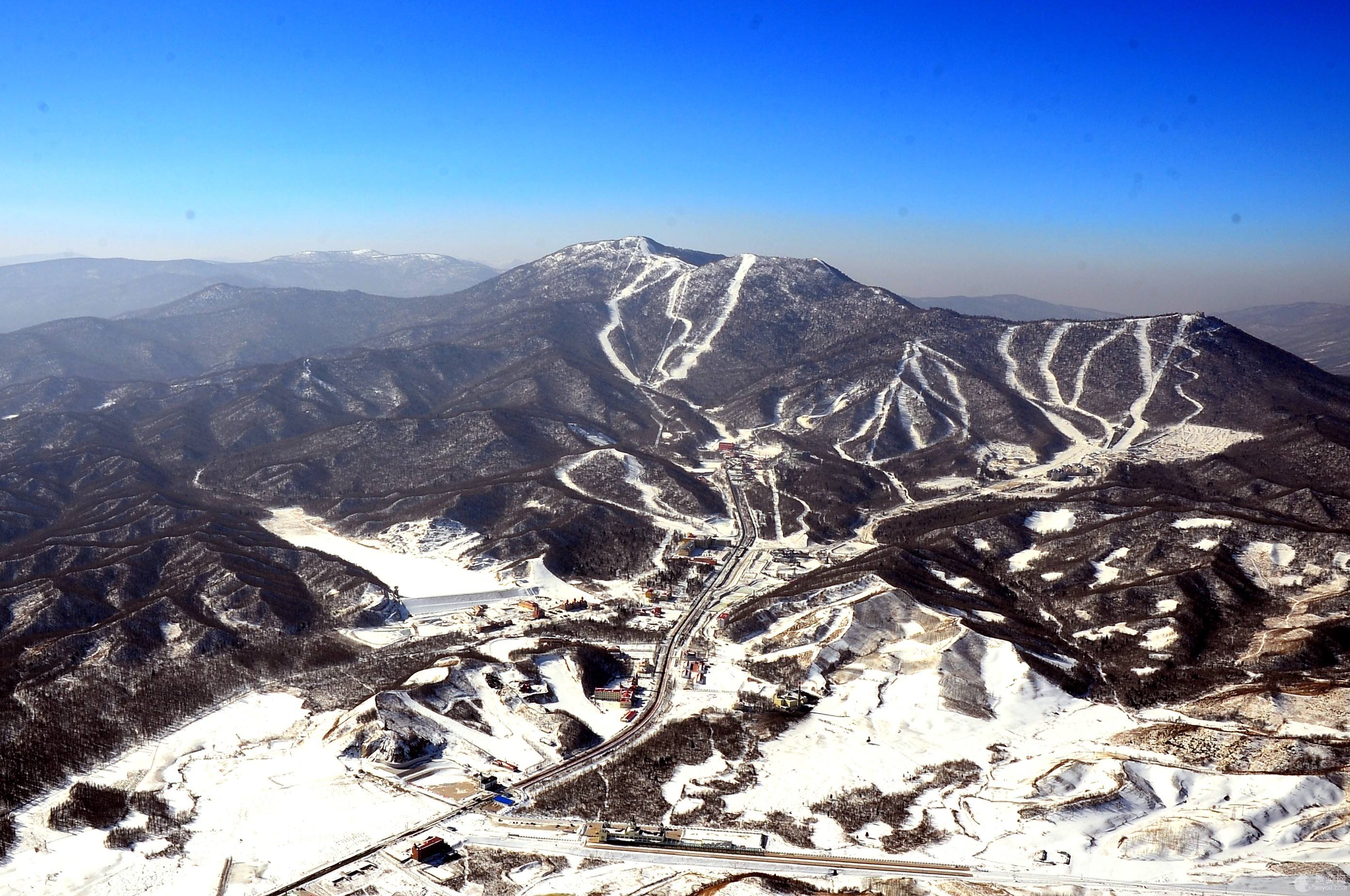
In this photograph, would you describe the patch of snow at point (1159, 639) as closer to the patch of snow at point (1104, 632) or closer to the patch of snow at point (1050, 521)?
the patch of snow at point (1104, 632)

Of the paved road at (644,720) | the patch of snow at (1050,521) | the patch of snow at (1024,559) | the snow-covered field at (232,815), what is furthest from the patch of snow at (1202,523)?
the snow-covered field at (232,815)

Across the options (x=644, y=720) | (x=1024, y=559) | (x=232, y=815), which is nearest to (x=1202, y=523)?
(x=1024, y=559)

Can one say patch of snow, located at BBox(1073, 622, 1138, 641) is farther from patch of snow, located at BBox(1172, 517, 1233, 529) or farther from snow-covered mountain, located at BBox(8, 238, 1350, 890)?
patch of snow, located at BBox(1172, 517, 1233, 529)

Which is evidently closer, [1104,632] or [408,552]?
[1104,632]

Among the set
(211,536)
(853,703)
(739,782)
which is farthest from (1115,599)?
(211,536)

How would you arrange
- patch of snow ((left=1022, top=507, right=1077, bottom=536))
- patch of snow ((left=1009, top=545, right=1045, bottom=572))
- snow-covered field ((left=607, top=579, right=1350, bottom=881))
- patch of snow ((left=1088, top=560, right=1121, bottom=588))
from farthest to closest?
patch of snow ((left=1022, top=507, right=1077, bottom=536)), patch of snow ((left=1009, top=545, right=1045, bottom=572)), patch of snow ((left=1088, top=560, right=1121, bottom=588)), snow-covered field ((left=607, top=579, right=1350, bottom=881))

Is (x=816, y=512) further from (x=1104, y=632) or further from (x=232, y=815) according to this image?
(x=232, y=815)

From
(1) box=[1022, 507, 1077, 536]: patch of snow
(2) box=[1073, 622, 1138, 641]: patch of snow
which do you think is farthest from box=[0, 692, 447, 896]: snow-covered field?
(1) box=[1022, 507, 1077, 536]: patch of snow

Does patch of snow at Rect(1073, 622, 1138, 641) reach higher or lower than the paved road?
higher

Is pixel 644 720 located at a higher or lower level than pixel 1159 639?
lower

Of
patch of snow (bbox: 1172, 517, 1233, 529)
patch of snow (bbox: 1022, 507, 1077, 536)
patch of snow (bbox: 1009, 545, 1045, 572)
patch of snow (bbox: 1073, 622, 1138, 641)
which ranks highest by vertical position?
patch of snow (bbox: 1172, 517, 1233, 529)
